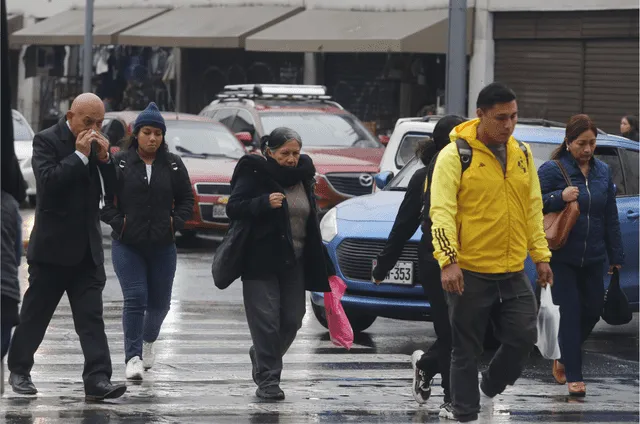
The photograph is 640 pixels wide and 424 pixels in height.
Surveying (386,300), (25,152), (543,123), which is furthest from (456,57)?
(386,300)

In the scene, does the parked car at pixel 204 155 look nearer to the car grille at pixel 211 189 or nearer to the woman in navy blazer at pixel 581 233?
the car grille at pixel 211 189

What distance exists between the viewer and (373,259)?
11945mm

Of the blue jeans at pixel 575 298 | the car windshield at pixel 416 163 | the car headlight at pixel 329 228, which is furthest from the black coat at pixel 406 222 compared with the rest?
the car windshield at pixel 416 163

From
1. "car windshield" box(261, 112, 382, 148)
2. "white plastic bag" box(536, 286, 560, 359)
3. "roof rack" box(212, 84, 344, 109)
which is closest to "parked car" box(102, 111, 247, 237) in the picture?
"car windshield" box(261, 112, 382, 148)

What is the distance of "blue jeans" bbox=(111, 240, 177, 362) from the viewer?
33.6 ft

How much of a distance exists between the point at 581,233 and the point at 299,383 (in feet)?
6.71

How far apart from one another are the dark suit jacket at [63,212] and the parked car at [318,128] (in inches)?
452

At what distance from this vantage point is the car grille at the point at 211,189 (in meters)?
19.9

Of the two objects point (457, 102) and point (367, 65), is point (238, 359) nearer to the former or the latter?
point (457, 102)

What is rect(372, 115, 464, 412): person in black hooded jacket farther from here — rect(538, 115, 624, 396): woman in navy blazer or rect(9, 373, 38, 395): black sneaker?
rect(9, 373, 38, 395): black sneaker

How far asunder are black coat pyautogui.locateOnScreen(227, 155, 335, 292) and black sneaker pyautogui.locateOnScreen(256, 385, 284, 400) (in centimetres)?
68

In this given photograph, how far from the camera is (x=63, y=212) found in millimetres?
9141

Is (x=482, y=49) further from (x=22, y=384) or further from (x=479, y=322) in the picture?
(x=479, y=322)

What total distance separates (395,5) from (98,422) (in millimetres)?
25329
